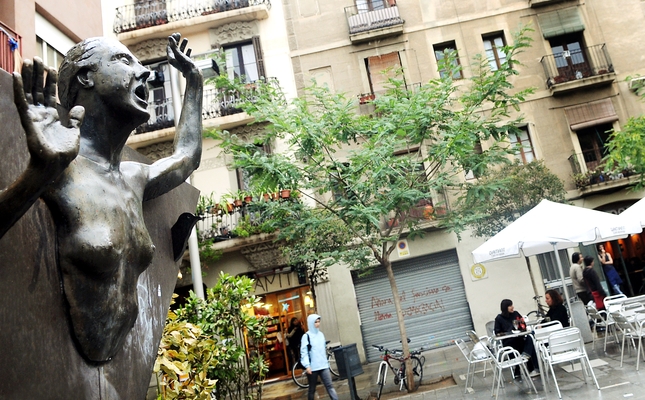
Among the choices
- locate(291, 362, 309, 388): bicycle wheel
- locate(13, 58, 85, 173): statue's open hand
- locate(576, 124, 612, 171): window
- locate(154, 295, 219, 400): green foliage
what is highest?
locate(576, 124, 612, 171): window

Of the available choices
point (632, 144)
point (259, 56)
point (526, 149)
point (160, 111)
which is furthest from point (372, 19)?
point (632, 144)

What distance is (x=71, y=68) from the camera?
180 cm

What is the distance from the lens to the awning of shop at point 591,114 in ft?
58.7

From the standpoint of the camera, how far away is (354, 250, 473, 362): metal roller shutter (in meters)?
17.2

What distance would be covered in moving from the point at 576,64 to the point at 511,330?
13.4 m

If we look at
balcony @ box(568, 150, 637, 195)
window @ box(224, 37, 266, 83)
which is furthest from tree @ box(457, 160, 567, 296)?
window @ box(224, 37, 266, 83)

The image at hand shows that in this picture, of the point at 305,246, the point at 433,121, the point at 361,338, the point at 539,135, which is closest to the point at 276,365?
the point at 361,338

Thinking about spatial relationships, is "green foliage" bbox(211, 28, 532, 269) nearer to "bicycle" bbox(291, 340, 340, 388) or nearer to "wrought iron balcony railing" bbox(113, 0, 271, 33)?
"bicycle" bbox(291, 340, 340, 388)

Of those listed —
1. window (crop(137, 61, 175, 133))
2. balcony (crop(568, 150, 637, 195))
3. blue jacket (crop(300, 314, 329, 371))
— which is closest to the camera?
blue jacket (crop(300, 314, 329, 371))

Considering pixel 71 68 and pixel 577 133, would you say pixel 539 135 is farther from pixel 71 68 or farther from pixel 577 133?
pixel 71 68

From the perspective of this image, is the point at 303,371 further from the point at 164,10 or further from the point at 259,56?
the point at 164,10

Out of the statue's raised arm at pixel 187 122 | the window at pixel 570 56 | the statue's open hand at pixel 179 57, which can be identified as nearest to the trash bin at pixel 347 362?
the statue's raised arm at pixel 187 122

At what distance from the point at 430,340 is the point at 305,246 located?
20.9 ft

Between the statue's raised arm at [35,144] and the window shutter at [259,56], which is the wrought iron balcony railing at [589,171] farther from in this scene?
the statue's raised arm at [35,144]
